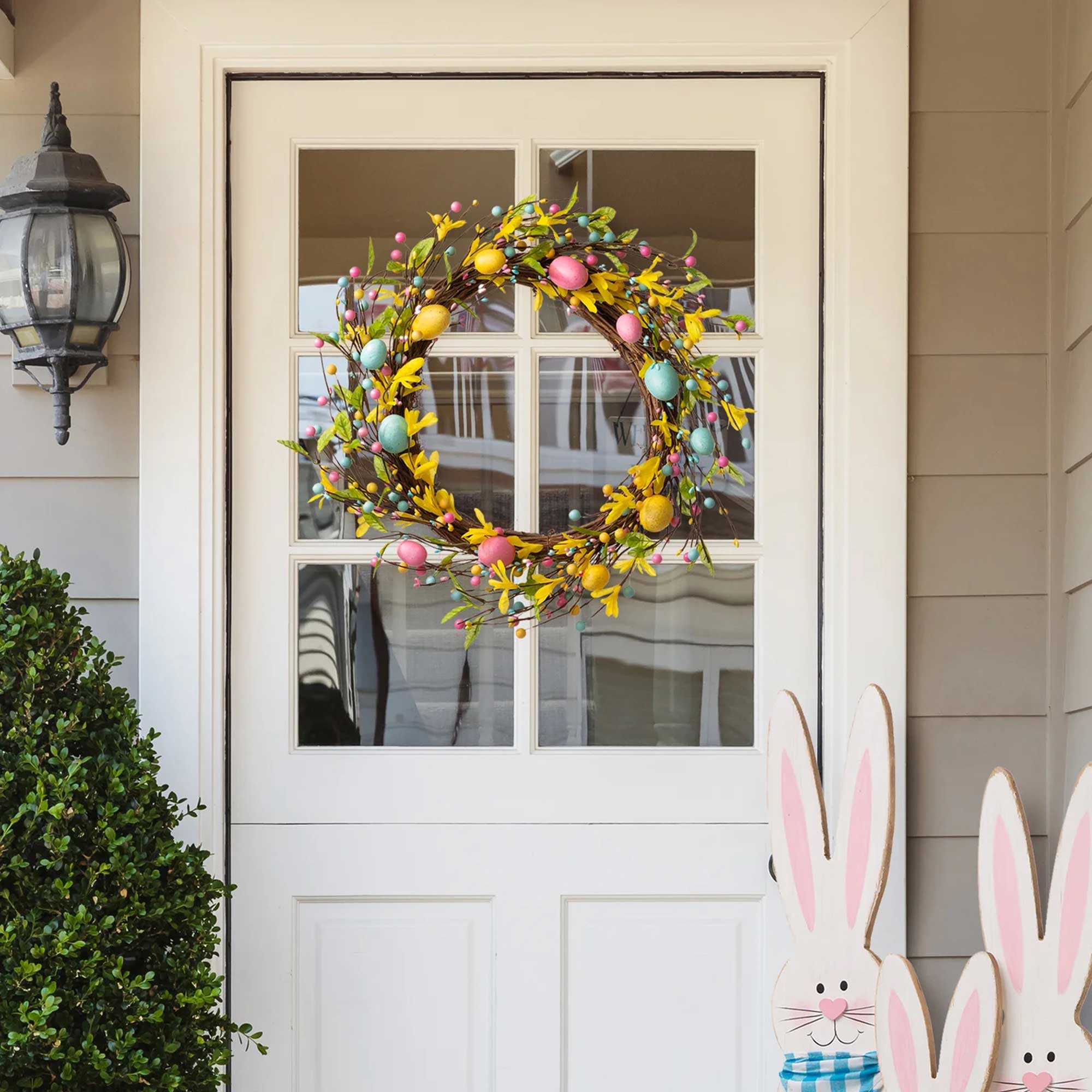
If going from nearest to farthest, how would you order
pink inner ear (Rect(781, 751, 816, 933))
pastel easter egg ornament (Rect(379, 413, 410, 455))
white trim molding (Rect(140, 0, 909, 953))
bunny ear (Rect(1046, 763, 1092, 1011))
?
bunny ear (Rect(1046, 763, 1092, 1011)) → pastel easter egg ornament (Rect(379, 413, 410, 455)) → pink inner ear (Rect(781, 751, 816, 933)) → white trim molding (Rect(140, 0, 909, 953))

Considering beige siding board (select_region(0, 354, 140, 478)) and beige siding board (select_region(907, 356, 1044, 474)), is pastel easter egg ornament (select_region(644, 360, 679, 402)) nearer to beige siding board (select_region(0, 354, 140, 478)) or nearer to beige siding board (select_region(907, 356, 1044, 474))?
beige siding board (select_region(907, 356, 1044, 474))

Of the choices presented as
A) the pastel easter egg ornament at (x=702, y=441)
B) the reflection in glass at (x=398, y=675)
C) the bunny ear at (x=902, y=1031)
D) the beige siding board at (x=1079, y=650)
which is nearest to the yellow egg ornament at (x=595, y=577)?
the pastel easter egg ornament at (x=702, y=441)

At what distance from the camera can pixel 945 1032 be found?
1.68 meters

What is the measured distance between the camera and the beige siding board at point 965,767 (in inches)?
78.8

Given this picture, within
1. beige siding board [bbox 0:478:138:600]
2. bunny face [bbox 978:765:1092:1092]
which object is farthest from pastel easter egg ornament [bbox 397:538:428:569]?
bunny face [bbox 978:765:1092:1092]

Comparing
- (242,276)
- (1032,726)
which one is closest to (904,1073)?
(1032,726)

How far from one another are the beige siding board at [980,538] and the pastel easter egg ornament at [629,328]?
22.7 inches

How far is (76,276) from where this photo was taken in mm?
1867

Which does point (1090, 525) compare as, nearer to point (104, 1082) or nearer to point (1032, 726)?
point (1032, 726)

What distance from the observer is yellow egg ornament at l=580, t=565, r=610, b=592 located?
177 cm

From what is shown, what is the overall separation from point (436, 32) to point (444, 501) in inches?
31.9

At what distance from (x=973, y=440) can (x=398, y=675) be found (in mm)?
1035

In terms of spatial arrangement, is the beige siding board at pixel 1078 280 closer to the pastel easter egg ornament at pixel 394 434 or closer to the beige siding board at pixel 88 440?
the pastel easter egg ornament at pixel 394 434

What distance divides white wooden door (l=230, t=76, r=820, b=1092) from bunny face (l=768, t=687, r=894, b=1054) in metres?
0.19
